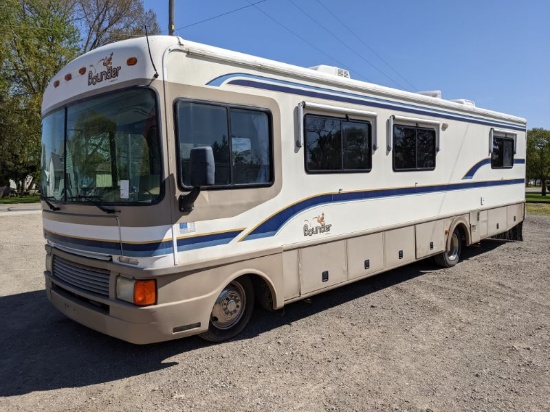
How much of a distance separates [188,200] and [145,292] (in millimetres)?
911

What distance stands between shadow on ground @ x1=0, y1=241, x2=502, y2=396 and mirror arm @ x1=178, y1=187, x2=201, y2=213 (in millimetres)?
1566

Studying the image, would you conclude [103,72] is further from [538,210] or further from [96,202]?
[538,210]

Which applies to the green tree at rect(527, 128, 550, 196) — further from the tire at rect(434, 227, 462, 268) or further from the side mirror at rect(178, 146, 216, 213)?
the side mirror at rect(178, 146, 216, 213)

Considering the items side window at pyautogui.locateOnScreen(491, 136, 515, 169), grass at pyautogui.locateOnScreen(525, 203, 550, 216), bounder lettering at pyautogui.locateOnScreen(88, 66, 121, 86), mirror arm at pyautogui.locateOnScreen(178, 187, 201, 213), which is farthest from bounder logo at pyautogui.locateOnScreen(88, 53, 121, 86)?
grass at pyautogui.locateOnScreen(525, 203, 550, 216)

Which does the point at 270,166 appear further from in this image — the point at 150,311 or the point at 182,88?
the point at 150,311

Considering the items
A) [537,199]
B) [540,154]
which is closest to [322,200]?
[537,199]

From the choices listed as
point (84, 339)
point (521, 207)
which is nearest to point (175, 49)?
point (84, 339)

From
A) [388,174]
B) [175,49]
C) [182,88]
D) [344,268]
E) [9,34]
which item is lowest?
[344,268]

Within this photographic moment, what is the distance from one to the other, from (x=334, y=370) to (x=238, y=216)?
1773mm

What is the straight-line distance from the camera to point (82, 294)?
4.47 m

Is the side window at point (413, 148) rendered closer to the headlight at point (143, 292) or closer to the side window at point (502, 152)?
the side window at point (502, 152)

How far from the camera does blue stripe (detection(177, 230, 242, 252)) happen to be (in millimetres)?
4074

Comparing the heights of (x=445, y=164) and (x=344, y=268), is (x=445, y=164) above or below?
above

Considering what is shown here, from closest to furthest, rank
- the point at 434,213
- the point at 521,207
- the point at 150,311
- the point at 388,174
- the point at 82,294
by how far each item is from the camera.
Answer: the point at 150,311 < the point at 82,294 < the point at 388,174 < the point at 434,213 < the point at 521,207
